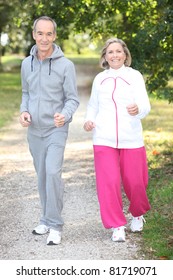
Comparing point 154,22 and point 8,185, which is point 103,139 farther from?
point 154,22

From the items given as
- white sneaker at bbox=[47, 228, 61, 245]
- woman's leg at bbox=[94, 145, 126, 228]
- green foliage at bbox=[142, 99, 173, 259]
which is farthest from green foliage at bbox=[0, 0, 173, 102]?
white sneaker at bbox=[47, 228, 61, 245]

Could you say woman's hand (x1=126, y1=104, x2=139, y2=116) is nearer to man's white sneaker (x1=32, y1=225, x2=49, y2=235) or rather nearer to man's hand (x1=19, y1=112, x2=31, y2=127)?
man's hand (x1=19, y1=112, x2=31, y2=127)

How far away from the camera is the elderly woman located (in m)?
6.02

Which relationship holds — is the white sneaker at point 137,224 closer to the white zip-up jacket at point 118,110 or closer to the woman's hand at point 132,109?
the white zip-up jacket at point 118,110

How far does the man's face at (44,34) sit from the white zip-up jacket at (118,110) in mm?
623

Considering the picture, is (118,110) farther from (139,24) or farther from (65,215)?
(139,24)

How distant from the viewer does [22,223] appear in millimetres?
6879

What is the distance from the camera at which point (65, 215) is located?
7.20m

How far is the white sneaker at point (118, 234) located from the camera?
6.08 metres

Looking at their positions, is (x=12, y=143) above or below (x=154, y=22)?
below

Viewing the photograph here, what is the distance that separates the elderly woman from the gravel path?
32cm

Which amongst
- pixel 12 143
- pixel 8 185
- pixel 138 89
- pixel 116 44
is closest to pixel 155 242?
pixel 138 89

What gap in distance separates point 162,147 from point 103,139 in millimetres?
5565

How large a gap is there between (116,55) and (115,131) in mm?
715
